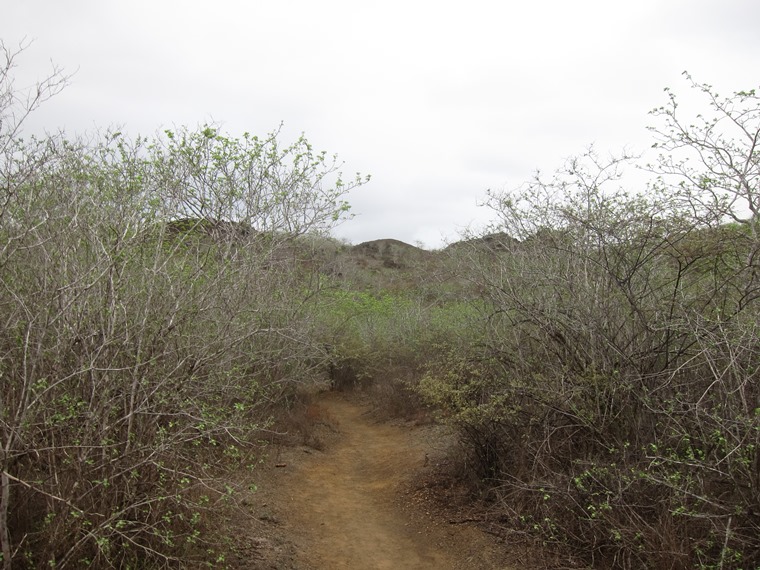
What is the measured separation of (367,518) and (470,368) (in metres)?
2.13

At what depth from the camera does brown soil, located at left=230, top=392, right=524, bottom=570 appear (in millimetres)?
4977

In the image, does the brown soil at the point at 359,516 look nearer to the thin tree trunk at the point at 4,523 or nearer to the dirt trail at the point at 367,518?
the dirt trail at the point at 367,518

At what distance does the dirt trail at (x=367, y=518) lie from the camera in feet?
16.6

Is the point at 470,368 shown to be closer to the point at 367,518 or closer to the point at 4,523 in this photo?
the point at 367,518

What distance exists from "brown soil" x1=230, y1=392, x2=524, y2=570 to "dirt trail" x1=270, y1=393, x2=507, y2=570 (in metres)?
0.01

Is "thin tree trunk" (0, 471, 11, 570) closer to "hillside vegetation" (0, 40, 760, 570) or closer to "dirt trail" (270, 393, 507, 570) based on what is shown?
"hillside vegetation" (0, 40, 760, 570)

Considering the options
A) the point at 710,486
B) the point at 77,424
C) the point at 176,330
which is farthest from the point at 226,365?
the point at 710,486

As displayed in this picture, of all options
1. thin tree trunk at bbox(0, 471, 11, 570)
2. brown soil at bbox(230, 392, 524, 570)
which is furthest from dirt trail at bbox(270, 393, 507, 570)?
thin tree trunk at bbox(0, 471, 11, 570)

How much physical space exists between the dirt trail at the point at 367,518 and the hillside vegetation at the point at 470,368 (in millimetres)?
578

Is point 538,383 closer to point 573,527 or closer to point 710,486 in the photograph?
point 573,527

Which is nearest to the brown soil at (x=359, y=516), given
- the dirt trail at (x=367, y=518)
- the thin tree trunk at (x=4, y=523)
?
the dirt trail at (x=367, y=518)

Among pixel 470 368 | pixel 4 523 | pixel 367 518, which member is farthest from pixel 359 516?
pixel 4 523

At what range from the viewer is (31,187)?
4.00 meters

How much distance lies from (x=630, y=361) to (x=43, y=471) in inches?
185
